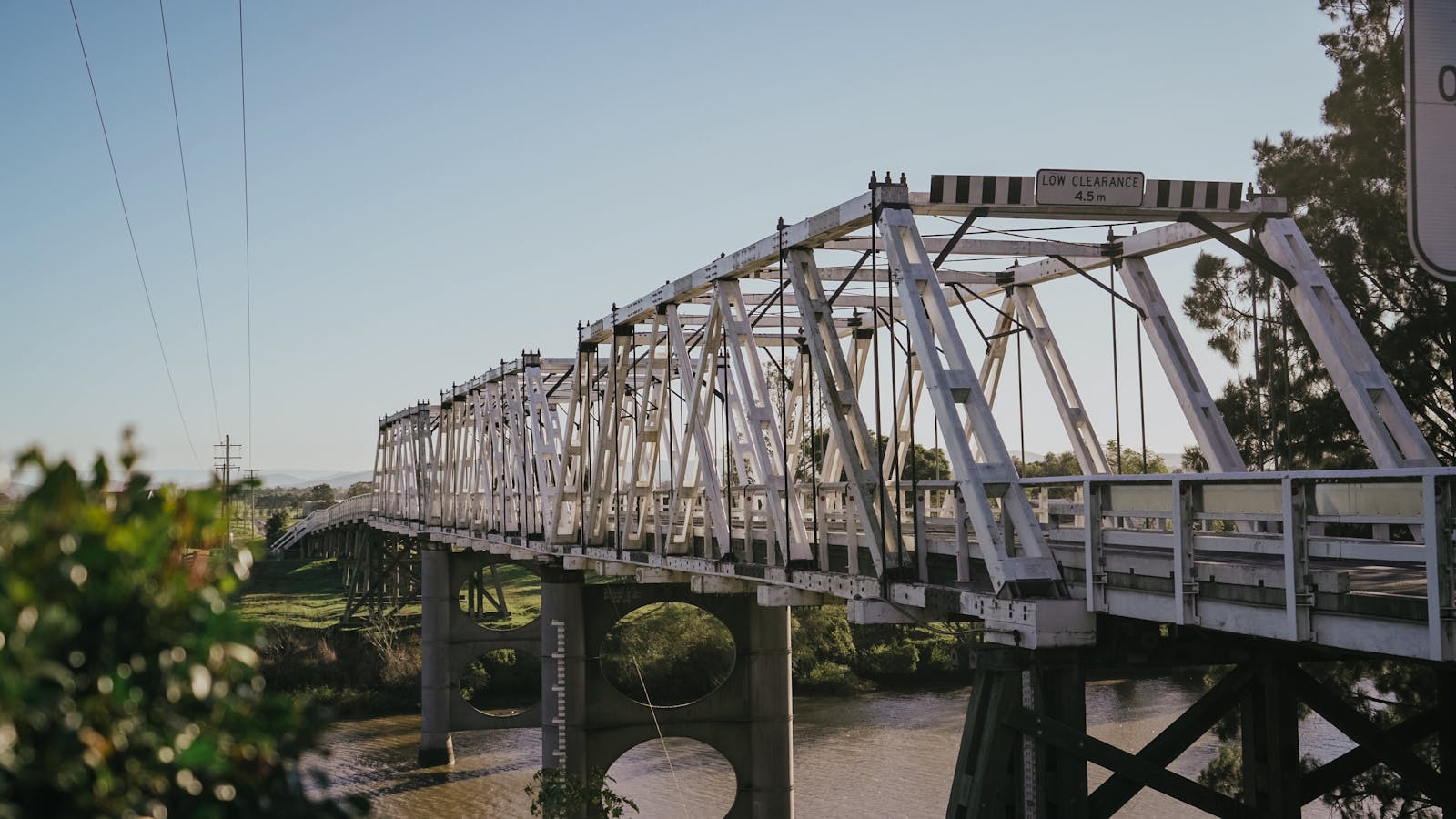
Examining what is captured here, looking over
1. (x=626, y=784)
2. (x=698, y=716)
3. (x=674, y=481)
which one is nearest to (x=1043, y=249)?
(x=674, y=481)

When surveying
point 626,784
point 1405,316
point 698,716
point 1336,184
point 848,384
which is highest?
point 1336,184

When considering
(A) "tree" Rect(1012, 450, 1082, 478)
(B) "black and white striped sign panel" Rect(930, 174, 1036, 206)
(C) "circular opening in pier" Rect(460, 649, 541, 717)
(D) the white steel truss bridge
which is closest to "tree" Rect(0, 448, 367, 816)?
(D) the white steel truss bridge

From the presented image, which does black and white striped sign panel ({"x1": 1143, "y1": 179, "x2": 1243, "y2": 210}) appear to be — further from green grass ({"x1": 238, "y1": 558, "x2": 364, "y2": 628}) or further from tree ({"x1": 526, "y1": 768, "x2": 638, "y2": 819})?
green grass ({"x1": 238, "y1": 558, "x2": 364, "y2": 628})

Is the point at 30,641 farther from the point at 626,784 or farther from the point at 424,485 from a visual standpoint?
the point at 424,485

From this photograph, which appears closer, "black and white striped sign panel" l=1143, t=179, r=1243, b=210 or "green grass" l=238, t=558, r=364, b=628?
"black and white striped sign panel" l=1143, t=179, r=1243, b=210

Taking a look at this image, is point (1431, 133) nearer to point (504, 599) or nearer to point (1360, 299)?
point (1360, 299)

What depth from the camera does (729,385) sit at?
21.5 metres

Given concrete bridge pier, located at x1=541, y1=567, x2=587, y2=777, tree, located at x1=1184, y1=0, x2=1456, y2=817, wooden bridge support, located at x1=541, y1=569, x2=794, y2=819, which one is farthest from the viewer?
concrete bridge pier, located at x1=541, y1=567, x2=587, y2=777

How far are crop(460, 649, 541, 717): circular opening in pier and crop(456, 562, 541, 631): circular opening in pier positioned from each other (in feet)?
5.30

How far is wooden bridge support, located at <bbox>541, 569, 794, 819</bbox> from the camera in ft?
91.0

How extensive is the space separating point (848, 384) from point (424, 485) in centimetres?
3910

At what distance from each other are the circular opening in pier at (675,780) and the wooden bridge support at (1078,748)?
934 inches

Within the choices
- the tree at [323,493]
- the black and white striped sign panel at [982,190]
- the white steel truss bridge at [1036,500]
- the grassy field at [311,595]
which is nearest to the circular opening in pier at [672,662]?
the grassy field at [311,595]

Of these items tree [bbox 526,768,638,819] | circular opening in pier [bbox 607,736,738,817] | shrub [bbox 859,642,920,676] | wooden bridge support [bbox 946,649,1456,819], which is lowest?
circular opening in pier [bbox 607,736,738,817]
